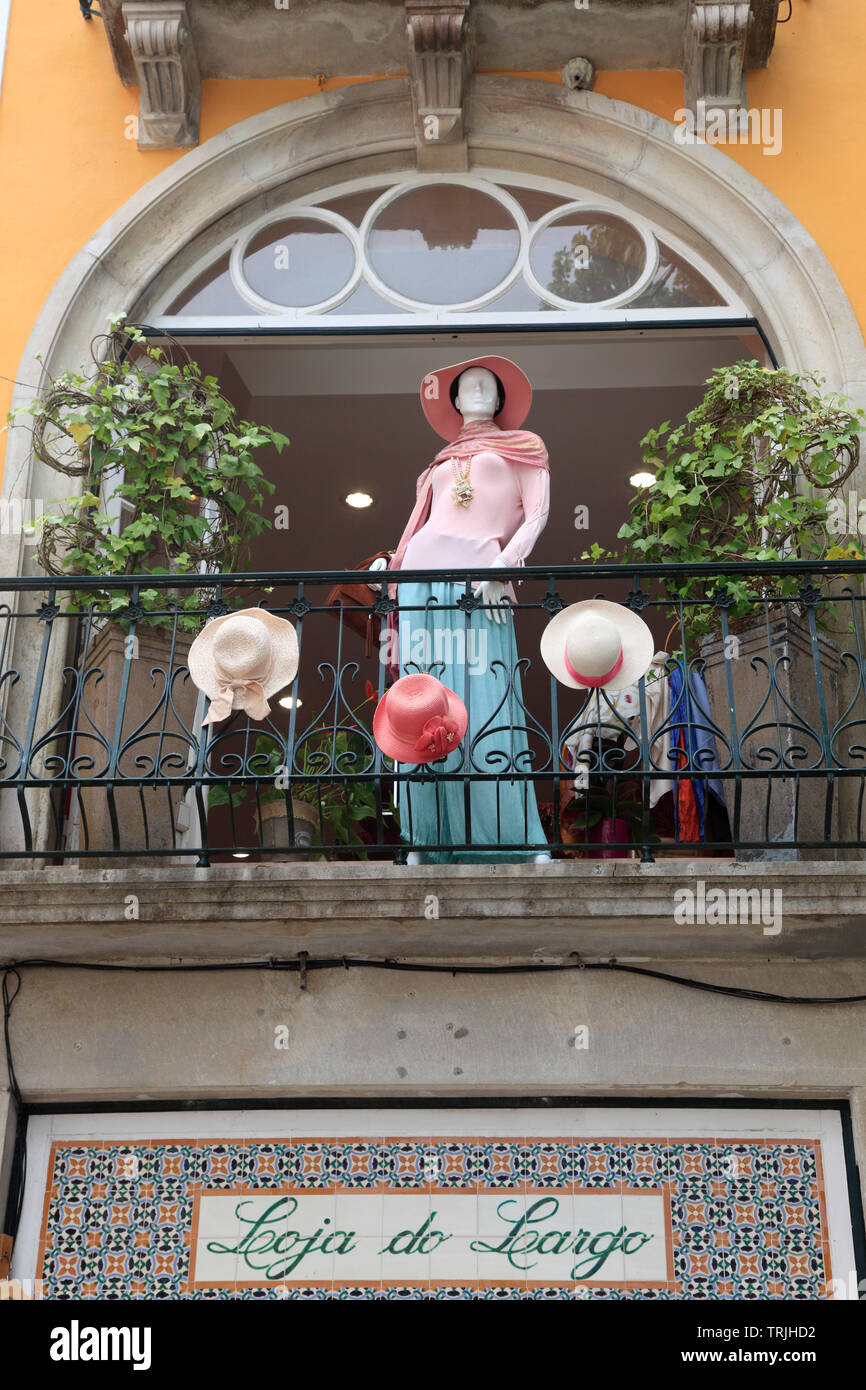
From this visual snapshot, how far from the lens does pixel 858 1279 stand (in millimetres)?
5938

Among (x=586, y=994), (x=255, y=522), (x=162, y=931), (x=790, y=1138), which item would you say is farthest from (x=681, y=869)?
(x=255, y=522)

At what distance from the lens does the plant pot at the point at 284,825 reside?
7156mm

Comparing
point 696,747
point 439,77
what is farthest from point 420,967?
point 439,77

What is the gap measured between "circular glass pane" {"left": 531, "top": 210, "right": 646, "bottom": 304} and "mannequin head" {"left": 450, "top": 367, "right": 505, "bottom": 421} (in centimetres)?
97

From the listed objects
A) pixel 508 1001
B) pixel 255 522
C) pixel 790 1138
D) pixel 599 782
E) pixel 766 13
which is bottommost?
pixel 790 1138

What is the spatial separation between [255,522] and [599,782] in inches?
75.9

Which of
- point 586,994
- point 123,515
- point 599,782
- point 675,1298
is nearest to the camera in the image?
point 675,1298

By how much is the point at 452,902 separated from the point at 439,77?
4318mm

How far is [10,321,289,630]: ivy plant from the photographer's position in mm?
7066

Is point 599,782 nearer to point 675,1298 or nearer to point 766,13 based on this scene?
point 675,1298

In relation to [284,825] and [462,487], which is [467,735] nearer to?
[284,825]

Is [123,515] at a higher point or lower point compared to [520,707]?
higher

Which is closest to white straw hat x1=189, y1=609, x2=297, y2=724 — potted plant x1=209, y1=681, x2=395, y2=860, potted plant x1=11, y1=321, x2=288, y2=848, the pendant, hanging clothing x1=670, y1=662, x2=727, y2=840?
potted plant x1=11, y1=321, x2=288, y2=848

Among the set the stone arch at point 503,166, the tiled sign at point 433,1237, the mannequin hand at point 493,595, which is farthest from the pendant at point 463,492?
the tiled sign at point 433,1237
